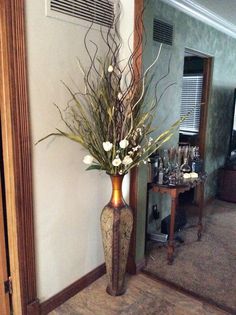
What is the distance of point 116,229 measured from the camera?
2.09 m

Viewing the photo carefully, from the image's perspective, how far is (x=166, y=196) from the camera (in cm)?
348

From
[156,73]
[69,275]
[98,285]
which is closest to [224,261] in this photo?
[98,285]

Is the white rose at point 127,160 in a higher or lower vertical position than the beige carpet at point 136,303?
higher

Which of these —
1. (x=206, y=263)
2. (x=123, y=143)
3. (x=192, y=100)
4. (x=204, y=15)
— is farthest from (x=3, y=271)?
(x=192, y=100)

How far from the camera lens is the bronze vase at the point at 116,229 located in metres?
2.09

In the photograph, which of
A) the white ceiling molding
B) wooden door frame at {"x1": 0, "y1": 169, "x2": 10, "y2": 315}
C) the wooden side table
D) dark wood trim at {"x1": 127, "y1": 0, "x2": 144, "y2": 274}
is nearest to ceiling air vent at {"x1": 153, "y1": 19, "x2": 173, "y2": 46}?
the white ceiling molding

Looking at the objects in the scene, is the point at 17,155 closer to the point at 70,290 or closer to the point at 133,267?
the point at 70,290

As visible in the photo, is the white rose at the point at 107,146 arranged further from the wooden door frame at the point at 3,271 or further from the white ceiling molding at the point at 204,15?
the white ceiling molding at the point at 204,15

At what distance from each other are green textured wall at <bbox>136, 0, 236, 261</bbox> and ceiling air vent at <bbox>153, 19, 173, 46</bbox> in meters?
0.05

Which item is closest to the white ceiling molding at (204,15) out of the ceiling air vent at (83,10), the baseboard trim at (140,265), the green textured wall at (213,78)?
the green textured wall at (213,78)

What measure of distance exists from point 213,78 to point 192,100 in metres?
0.66

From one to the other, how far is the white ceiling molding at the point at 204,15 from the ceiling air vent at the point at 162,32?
23 centimetres

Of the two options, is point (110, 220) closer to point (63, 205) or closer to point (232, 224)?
point (63, 205)

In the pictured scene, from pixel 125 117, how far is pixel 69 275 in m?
1.27
